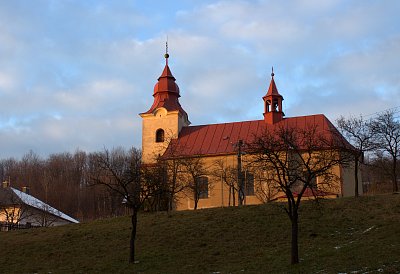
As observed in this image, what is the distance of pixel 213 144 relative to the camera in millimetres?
46656

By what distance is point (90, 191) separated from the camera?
2911 inches

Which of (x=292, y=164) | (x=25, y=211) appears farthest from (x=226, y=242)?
(x=25, y=211)

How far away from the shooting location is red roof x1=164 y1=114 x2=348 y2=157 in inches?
1779

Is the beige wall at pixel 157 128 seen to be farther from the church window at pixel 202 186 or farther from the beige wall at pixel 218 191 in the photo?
the church window at pixel 202 186

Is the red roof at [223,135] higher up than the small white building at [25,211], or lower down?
higher up

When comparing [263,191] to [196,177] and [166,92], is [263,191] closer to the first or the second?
[196,177]

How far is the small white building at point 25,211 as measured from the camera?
158 ft

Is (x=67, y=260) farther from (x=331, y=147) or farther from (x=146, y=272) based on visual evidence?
(x=331, y=147)

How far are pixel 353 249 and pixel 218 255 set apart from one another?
222 inches

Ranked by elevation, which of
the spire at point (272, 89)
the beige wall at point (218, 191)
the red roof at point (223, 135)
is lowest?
the beige wall at point (218, 191)

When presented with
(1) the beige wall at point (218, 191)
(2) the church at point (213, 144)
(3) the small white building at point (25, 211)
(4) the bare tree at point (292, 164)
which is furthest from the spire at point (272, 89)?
(3) the small white building at point (25, 211)

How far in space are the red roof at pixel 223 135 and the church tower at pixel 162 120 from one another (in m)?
1.29

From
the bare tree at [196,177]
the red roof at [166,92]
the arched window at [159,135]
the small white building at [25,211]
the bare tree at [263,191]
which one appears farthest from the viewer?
the red roof at [166,92]

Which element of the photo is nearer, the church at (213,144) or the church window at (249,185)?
the church at (213,144)
